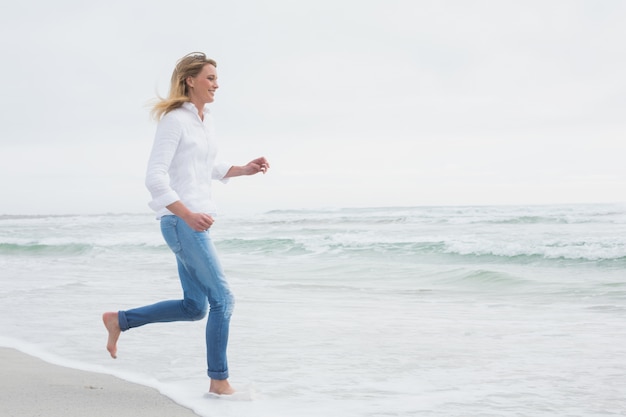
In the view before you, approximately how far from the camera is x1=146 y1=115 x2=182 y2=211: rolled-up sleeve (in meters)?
3.36

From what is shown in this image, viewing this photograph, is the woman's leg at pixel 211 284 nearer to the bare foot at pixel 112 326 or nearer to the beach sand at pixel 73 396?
the beach sand at pixel 73 396

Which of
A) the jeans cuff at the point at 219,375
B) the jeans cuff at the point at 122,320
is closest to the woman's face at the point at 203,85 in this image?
the jeans cuff at the point at 122,320

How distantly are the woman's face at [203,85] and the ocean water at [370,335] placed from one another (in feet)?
4.98

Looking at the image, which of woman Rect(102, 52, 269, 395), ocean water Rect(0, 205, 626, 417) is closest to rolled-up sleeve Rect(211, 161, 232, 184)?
woman Rect(102, 52, 269, 395)

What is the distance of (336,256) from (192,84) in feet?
45.1

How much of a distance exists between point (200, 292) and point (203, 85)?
1.04 meters

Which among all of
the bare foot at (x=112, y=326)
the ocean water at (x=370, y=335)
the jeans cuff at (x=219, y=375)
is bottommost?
the ocean water at (x=370, y=335)

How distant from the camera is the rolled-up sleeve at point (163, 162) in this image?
3.36 meters

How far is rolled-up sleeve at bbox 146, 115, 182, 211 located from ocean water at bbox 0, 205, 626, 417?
1041 mm

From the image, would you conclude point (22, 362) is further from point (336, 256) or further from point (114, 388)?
point (336, 256)

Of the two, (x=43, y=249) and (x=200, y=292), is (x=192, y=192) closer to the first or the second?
(x=200, y=292)

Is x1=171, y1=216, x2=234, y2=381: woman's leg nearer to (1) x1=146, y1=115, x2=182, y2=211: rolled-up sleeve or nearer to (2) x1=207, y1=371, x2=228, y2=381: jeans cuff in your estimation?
(2) x1=207, y1=371, x2=228, y2=381: jeans cuff

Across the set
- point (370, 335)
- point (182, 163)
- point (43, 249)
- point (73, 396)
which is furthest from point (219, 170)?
point (43, 249)

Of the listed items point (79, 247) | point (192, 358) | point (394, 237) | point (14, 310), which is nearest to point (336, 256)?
point (394, 237)
